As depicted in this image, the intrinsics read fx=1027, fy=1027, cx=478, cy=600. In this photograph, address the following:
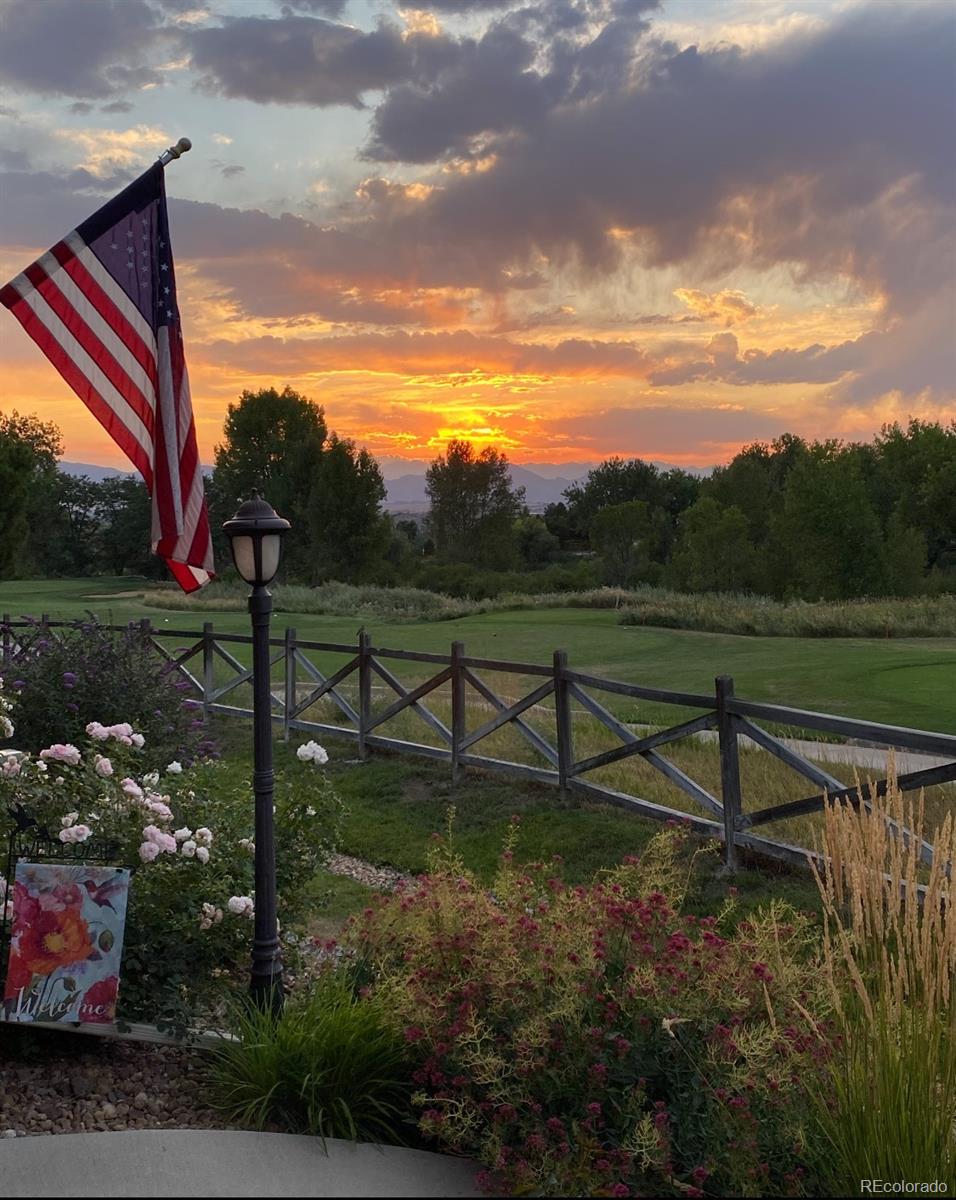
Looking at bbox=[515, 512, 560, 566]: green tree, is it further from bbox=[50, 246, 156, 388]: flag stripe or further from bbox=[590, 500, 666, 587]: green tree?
bbox=[50, 246, 156, 388]: flag stripe

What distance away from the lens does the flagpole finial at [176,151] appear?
18.0 ft

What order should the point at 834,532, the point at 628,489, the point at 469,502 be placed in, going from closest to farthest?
1. the point at 834,532
2. the point at 469,502
3. the point at 628,489

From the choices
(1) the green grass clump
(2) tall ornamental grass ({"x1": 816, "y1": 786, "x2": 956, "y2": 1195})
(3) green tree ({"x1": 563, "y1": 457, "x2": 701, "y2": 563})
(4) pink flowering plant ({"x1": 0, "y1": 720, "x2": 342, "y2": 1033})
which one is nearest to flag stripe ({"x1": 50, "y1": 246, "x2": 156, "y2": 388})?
(4) pink flowering plant ({"x1": 0, "y1": 720, "x2": 342, "y2": 1033})

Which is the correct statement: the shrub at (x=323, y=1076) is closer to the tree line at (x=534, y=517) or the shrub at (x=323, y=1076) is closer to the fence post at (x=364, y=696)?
the fence post at (x=364, y=696)

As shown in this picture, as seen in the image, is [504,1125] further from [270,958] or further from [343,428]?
[343,428]

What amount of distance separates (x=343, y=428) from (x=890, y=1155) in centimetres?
6367

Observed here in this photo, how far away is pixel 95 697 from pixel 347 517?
150 ft

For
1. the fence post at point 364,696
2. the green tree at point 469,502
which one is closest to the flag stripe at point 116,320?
the fence post at point 364,696

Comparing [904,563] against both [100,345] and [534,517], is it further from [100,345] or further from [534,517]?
[100,345]

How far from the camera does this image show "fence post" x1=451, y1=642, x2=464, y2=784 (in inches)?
394

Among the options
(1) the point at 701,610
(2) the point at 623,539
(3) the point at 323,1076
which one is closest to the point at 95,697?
(3) the point at 323,1076

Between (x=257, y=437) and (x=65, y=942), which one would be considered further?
(x=257, y=437)

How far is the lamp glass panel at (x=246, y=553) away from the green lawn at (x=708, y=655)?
9.65 metres

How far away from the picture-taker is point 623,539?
190ft
